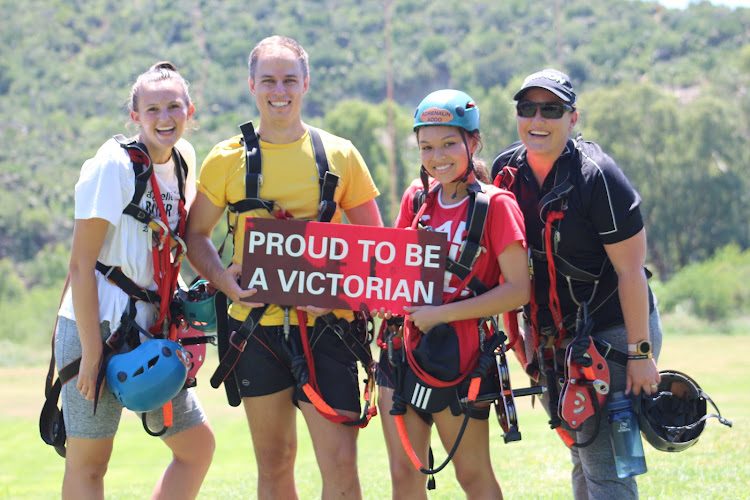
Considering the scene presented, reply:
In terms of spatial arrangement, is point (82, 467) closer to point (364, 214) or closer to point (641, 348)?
point (364, 214)

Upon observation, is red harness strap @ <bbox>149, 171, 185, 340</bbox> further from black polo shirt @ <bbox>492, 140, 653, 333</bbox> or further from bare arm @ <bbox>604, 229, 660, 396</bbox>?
bare arm @ <bbox>604, 229, 660, 396</bbox>

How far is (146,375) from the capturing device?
4.59m

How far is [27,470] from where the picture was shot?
12.4 metres

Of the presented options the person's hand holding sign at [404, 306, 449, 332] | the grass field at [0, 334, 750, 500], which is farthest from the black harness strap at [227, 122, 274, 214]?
the grass field at [0, 334, 750, 500]

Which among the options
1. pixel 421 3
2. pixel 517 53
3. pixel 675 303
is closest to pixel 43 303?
pixel 675 303

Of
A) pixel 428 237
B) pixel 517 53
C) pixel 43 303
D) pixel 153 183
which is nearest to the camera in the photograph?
pixel 428 237

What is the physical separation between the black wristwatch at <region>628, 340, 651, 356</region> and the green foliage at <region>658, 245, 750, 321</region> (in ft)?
128

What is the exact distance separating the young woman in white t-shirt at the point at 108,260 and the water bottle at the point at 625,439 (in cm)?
242

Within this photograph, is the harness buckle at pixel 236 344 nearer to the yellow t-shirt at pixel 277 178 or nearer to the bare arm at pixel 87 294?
the yellow t-shirt at pixel 277 178

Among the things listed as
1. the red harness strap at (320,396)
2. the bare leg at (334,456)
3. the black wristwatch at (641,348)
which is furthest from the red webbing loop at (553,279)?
the bare leg at (334,456)

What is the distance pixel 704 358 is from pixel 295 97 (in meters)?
23.6

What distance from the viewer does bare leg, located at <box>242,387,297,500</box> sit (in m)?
4.92

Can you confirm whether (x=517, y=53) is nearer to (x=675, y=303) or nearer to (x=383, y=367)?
(x=675, y=303)

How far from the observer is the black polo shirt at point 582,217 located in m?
4.54
